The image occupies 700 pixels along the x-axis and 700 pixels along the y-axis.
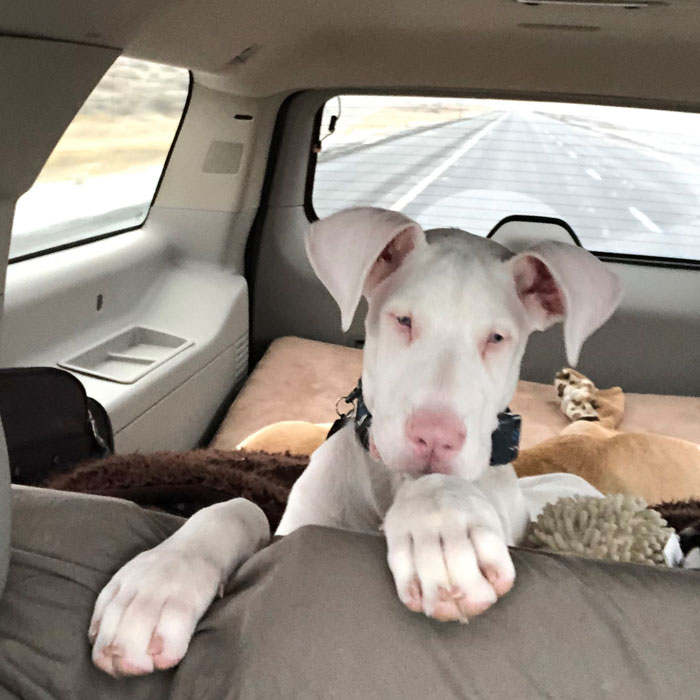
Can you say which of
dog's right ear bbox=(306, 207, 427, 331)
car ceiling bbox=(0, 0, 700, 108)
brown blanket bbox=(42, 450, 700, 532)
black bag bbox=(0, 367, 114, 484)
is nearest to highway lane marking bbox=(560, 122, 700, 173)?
car ceiling bbox=(0, 0, 700, 108)

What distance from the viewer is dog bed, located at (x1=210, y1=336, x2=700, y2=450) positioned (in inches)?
140

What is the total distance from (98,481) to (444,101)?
2.96 metres

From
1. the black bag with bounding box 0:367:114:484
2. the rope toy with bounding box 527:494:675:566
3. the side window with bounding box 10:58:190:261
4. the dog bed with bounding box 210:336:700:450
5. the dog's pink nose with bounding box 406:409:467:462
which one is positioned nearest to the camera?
the dog's pink nose with bounding box 406:409:467:462

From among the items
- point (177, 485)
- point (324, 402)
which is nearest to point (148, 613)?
point (177, 485)

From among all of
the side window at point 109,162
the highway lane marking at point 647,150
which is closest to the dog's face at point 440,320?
the side window at point 109,162

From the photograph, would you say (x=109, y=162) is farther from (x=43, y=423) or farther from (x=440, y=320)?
(x=440, y=320)

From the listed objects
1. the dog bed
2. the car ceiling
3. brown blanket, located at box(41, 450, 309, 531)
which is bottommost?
the dog bed

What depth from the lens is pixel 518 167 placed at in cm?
457

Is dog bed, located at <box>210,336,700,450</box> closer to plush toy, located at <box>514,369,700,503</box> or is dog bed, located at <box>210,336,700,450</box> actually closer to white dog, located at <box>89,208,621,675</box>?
plush toy, located at <box>514,369,700,503</box>

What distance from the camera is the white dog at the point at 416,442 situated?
82 centimetres

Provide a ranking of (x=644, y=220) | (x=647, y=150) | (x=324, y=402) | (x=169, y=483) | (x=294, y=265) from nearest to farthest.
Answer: (x=169, y=483) < (x=324, y=402) < (x=294, y=265) < (x=647, y=150) < (x=644, y=220)

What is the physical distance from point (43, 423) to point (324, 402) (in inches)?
74.8

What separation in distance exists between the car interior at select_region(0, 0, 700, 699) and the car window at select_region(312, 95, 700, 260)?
0.7 inches

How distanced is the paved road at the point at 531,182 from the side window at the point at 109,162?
3.32 ft
